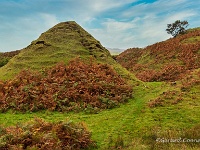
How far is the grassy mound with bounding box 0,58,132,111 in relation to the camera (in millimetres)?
16984

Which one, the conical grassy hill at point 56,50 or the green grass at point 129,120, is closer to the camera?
the green grass at point 129,120

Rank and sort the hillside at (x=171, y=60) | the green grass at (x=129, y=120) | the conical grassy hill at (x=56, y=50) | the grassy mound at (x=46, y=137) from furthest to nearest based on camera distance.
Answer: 1. the hillside at (x=171, y=60)
2. the conical grassy hill at (x=56, y=50)
3. the green grass at (x=129, y=120)
4. the grassy mound at (x=46, y=137)

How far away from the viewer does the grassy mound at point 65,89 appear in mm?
16984

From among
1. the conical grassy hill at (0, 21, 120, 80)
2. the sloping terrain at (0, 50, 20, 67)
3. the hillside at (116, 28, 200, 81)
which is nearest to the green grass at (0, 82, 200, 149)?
the conical grassy hill at (0, 21, 120, 80)

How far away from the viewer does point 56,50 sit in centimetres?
2612

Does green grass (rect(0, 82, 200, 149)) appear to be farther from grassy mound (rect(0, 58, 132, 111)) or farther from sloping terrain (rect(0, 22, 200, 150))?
grassy mound (rect(0, 58, 132, 111))

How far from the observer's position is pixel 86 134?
11.5 m

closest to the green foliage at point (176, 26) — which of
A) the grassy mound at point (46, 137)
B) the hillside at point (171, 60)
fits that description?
the hillside at point (171, 60)

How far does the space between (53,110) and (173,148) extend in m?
9.29

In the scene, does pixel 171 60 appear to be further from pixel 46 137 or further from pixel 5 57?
pixel 46 137

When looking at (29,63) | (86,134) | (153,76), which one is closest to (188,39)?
(153,76)

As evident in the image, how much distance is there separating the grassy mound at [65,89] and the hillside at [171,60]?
328 inches

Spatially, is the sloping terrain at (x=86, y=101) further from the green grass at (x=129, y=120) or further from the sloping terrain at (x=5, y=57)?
the sloping terrain at (x=5, y=57)

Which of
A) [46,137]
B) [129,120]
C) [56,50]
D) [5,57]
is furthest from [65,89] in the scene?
[5,57]
